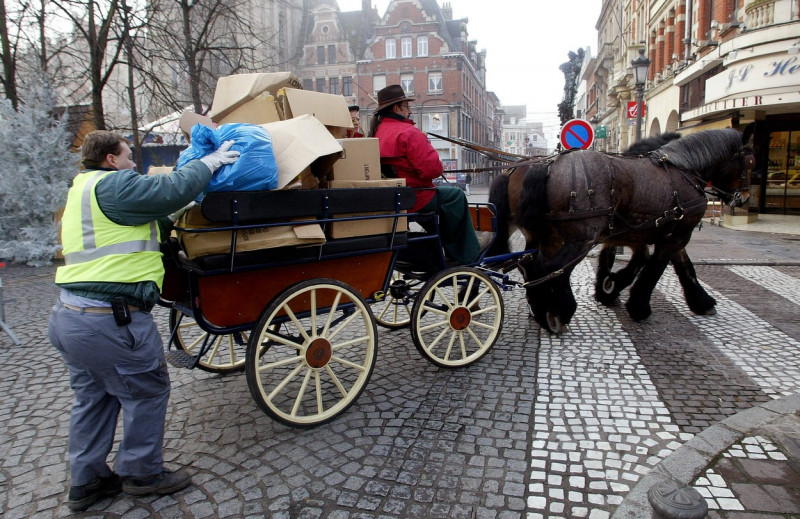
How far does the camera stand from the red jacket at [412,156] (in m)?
4.04

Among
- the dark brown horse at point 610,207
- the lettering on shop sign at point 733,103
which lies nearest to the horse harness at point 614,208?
the dark brown horse at point 610,207

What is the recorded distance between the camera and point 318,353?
3.23 m

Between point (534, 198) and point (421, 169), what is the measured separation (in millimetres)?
1253

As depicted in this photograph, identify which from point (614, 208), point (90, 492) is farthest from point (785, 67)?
point (90, 492)

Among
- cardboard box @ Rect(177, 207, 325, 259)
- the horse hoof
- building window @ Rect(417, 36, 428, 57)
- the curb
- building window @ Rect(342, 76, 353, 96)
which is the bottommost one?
the curb

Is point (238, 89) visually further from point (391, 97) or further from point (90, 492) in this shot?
point (90, 492)

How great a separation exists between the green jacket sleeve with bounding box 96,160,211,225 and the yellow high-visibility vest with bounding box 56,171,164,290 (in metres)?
0.04

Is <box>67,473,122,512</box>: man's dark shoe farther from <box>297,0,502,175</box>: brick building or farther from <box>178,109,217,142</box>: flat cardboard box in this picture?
<box>297,0,502,175</box>: brick building

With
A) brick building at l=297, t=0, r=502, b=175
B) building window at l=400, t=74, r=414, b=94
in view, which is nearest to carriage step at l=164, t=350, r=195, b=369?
brick building at l=297, t=0, r=502, b=175

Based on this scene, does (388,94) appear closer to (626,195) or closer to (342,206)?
(342,206)

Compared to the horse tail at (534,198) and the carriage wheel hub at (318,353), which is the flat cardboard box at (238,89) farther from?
the horse tail at (534,198)

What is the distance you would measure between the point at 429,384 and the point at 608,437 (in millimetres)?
1324

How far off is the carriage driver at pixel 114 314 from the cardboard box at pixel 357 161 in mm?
895

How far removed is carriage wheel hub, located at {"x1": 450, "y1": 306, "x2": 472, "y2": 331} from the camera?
4117 millimetres
